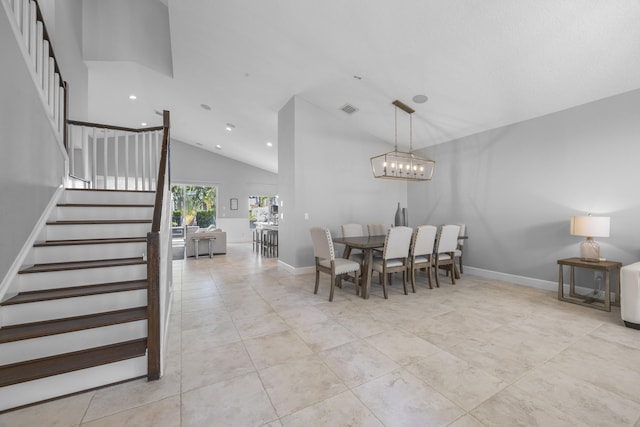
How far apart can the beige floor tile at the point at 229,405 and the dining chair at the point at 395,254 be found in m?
2.31

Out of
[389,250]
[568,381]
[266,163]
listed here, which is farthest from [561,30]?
[266,163]

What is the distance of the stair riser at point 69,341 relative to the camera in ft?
5.72

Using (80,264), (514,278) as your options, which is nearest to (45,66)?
(80,264)

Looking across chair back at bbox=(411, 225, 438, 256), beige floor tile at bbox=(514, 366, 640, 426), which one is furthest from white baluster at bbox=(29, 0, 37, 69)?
beige floor tile at bbox=(514, 366, 640, 426)

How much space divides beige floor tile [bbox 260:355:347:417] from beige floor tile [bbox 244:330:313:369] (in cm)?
9

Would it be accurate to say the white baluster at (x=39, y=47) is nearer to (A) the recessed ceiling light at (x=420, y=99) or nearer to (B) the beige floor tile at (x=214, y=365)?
(B) the beige floor tile at (x=214, y=365)

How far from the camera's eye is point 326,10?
314cm

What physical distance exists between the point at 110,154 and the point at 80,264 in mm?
8388

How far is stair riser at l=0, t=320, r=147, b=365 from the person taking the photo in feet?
5.72

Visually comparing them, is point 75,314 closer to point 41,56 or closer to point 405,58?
point 41,56

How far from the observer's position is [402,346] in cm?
241

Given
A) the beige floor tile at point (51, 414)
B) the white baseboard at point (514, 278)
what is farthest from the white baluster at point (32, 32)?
the white baseboard at point (514, 278)

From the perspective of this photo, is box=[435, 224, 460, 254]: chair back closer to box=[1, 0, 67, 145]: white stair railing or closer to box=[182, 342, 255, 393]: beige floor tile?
box=[182, 342, 255, 393]: beige floor tile

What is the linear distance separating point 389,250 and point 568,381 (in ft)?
6.95
